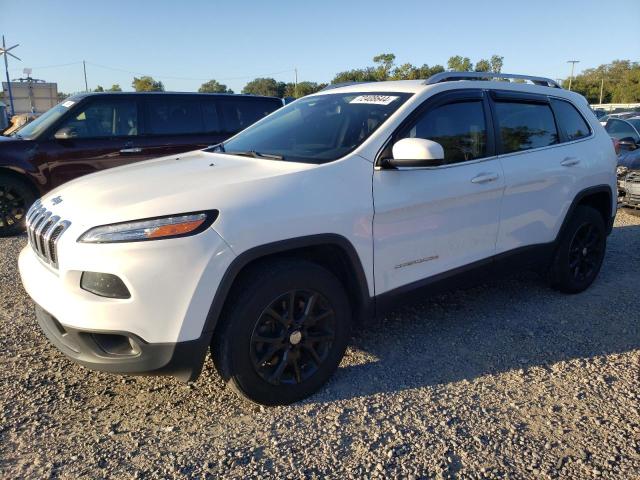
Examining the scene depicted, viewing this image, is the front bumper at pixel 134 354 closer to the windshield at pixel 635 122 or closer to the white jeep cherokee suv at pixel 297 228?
the white jeep cherokee suv at pixel 297 228

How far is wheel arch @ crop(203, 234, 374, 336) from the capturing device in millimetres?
2520

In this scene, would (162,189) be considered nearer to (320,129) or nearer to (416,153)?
(320,129)

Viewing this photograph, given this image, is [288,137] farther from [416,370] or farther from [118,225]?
[416,370]

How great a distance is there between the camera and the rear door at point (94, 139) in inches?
270

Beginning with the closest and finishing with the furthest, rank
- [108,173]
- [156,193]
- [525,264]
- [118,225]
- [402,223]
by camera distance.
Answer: [118,225]
[156,193]
[402,223]
[108,173]
[525,264]

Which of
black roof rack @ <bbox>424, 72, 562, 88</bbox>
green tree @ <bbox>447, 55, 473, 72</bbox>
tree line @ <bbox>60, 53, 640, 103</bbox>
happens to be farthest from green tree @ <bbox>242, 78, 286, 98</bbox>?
black roof rack @ <bbox>424, 72, 562, 88</bbox>

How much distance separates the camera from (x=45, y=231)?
278cm

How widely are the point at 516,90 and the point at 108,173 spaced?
311 cm

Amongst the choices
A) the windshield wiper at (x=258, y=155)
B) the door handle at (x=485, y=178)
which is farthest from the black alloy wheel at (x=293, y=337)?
the door handle at (x=485, y=178)

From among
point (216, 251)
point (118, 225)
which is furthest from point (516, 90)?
point (118, 225)

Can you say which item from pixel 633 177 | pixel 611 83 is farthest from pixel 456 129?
pixel 611 83

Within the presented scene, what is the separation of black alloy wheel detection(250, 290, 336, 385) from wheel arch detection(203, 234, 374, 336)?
0.70 feet

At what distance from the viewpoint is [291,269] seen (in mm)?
2744

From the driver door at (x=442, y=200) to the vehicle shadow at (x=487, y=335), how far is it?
1.21 feet
